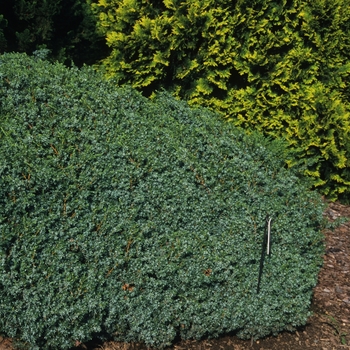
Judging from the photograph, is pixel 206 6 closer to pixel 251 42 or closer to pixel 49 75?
pixel 251 42

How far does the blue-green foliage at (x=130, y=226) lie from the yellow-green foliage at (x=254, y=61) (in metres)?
1.47

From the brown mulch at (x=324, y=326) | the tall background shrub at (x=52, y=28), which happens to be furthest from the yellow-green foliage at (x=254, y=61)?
the brown mulch at (x=324, y=326)

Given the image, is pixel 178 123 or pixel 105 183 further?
pixel 178 123

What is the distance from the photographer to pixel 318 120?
18.6 ft

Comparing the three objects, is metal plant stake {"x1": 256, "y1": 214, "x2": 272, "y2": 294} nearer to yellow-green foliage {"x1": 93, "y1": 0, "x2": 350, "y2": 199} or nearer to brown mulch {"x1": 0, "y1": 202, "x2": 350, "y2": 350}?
brown mulch {"x1": 0, "y1": 202, "x2": 350, "y2": 350}

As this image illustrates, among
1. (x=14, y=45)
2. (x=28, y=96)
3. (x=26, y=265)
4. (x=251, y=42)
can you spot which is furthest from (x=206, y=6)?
(x=26, y=265)

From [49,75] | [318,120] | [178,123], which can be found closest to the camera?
[49,75]

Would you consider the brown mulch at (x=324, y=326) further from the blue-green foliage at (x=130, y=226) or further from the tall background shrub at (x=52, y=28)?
the tall background shrub at (x=52, y=28)

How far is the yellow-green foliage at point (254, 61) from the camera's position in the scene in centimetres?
536

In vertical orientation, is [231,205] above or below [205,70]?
below

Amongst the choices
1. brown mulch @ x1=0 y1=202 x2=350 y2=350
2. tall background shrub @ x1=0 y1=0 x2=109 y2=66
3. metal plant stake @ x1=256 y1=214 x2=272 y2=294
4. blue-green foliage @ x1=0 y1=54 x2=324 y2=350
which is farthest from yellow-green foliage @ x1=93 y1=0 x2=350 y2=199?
metal plant stake @ x1=256 y1=214 x2=272 y2=294

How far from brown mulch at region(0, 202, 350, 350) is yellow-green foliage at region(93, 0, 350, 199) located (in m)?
1.02

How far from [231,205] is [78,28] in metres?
2.76

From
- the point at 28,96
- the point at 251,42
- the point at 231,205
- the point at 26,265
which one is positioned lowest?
the point at 26,265
